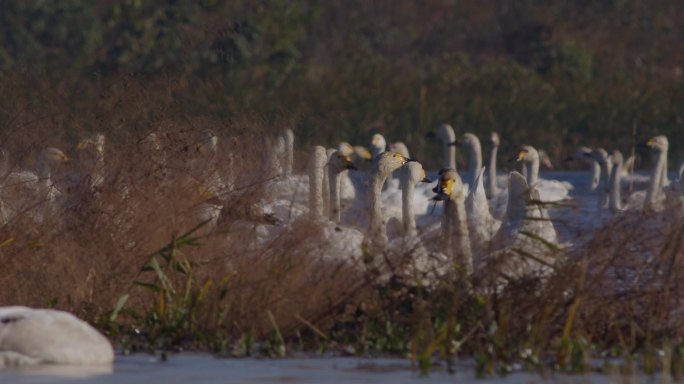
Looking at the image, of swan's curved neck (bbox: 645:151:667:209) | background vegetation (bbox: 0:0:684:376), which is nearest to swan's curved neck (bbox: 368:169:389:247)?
background vegetation (bbox: 0:0:684:376)

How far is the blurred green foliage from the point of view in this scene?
27.4 meters

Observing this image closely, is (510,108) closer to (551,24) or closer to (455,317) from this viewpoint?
(551,24)

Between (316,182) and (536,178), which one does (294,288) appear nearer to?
(316,182)

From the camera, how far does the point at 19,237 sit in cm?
820

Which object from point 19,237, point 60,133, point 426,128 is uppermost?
point 426,128

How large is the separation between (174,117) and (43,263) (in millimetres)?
1682

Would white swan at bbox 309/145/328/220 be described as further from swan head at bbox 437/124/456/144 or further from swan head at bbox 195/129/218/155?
swan head at bbox 437/124/456/144

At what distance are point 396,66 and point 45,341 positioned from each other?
85.6 ft

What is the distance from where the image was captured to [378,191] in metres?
11.4

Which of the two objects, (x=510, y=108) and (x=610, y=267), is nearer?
(x=610, y=267)

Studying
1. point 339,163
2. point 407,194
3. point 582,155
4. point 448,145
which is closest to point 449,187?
point 407,194

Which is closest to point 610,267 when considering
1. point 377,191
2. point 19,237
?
point 19,237

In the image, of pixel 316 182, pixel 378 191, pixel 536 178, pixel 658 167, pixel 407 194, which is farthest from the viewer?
pixel 658 167

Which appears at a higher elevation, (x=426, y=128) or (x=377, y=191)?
(x=426, y=128)
